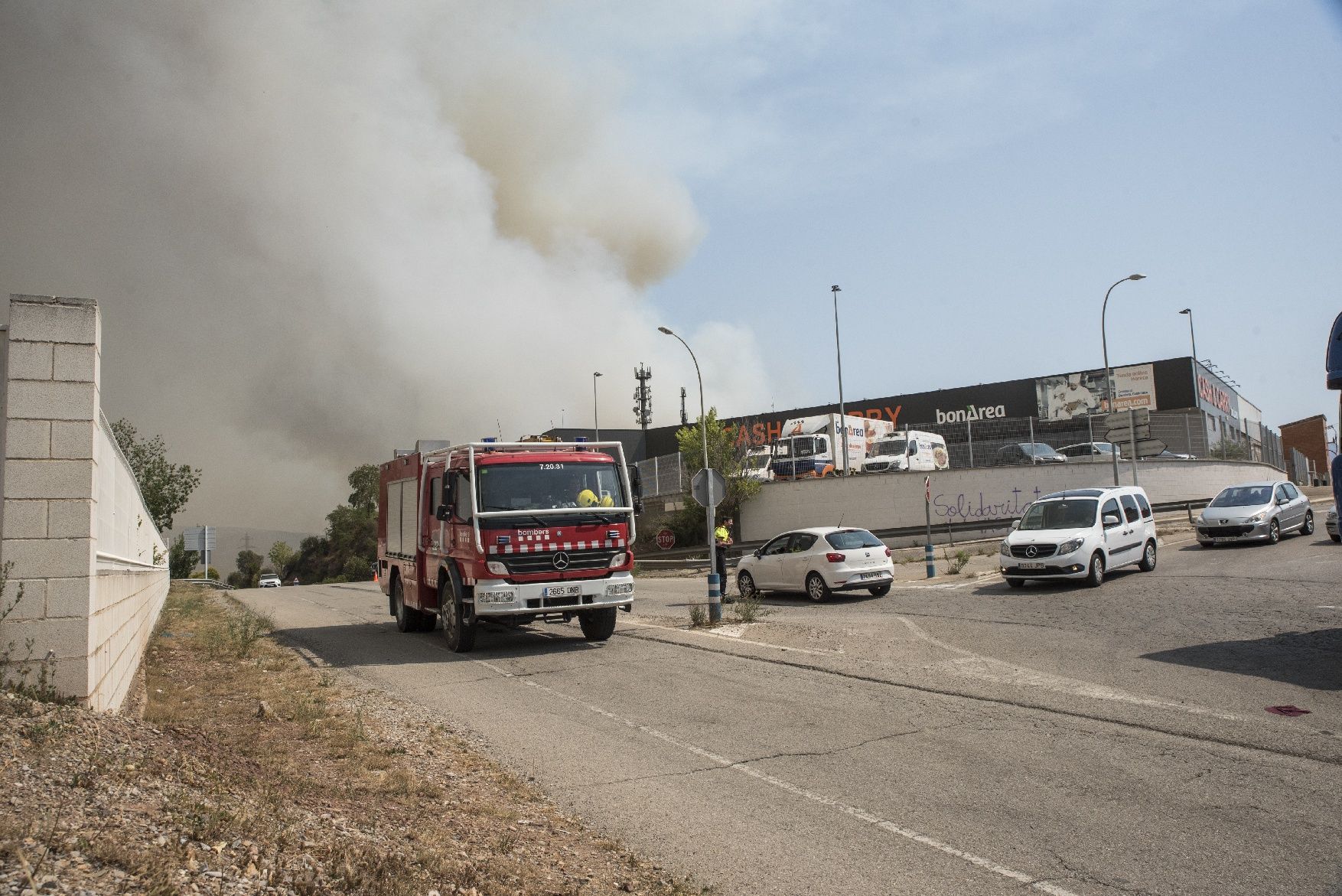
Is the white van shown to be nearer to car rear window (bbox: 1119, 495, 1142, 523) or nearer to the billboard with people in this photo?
car rear window (bbox: 1119, 495, 1142, 523)

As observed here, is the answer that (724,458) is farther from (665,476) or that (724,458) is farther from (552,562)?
(552,562)

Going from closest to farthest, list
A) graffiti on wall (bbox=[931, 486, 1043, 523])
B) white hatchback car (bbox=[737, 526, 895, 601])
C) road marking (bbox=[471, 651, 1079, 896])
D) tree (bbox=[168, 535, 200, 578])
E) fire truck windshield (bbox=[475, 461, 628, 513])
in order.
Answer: road marking (bbox=[471, 651, 1079, 896]), fire truck windshield (bbox=[475, 461, 628, 513]), white hatchback car (bbox=[737, 526, 895, 601]), graffiti on wall (bbox=[931, 486, 1043, 523]), tree (bbox=[168, 535, 200, 578])

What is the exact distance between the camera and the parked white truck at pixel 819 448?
126 ft

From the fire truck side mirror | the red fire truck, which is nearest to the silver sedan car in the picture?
the red fire truck

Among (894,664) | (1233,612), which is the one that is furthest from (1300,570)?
(894,664)

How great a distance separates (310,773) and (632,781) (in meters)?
2.15

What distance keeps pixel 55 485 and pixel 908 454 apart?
→ 3389 centimetres

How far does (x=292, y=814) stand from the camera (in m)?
4.80

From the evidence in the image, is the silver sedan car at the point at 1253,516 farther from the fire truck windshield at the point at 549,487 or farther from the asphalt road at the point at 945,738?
the fire truck windshield at the point at 549,487

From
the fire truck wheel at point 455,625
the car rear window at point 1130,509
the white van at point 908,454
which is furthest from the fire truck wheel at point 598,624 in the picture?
the white van at point 908,454

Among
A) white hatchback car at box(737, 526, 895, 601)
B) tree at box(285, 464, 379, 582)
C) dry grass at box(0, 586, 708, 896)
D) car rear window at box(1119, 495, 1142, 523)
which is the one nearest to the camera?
dry grass at box(0, 586, 708, 896)

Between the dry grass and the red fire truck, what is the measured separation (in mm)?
4153

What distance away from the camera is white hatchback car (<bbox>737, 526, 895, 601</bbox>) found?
60.0 ft

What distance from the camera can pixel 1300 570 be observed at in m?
17.2
